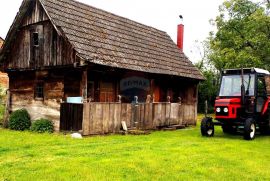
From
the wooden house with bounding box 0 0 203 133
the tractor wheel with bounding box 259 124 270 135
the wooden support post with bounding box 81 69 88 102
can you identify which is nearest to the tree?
the wooden house with bounding box 0 0 203 133

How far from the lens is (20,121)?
659 inches

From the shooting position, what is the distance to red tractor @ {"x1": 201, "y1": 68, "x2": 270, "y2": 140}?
1416 cm

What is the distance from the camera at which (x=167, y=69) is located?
774 inches

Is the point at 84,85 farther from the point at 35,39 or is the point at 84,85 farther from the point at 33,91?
the point at 35,39

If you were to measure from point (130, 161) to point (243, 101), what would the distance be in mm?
7502

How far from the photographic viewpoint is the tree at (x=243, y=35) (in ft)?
79.7

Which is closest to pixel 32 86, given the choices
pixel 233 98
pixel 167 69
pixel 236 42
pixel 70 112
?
pixel 70 112

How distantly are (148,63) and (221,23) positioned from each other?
11.9 meters

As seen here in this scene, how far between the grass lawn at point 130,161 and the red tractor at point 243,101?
7.76ft

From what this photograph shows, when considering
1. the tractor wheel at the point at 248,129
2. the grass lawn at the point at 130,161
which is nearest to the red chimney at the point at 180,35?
the tractor wheel at the point at 248,129

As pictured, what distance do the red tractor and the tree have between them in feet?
31.0

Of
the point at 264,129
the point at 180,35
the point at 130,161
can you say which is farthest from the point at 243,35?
the point at 130,161

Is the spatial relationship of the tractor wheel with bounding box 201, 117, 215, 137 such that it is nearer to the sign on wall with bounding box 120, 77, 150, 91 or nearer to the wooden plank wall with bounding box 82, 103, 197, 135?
the wooden plank wall with bounding box 82, 103, 197, 135

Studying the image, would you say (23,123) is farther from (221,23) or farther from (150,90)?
(221,23)
